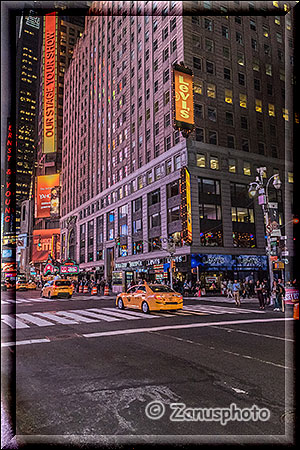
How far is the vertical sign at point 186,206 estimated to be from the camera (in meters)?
37.6

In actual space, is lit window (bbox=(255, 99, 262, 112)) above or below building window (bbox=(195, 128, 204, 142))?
above

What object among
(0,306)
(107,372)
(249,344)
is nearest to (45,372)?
(107,372)

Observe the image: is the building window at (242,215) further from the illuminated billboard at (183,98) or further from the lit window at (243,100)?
the lit window at (243,100)

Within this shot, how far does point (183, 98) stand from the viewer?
3912 cm

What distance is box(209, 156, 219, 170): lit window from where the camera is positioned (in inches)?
1653

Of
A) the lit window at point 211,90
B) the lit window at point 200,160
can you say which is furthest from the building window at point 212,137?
the lit window at point 211,90

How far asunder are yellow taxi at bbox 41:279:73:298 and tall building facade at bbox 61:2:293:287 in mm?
9425

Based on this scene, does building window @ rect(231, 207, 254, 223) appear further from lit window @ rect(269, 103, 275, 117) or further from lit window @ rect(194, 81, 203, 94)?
lit window @ rect(269, 103, 275, 117)

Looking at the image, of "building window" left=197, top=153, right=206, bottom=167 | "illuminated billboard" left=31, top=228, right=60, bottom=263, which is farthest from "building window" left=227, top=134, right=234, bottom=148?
"illuminated billboard" left=31, top=228, right=60, bottom=263

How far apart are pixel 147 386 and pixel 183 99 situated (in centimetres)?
3860

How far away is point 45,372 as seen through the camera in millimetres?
6059

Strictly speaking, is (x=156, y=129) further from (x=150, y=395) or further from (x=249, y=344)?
(x=150, y=395)

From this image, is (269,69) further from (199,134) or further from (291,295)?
(291,295)

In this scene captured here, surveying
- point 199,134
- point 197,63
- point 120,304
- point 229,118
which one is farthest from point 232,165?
point 120,304
